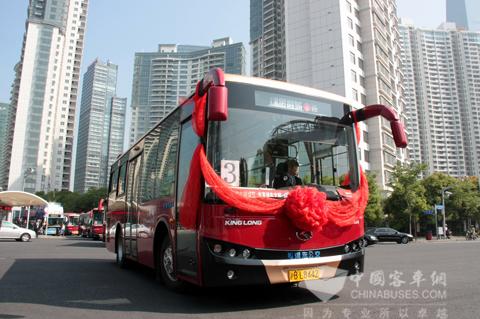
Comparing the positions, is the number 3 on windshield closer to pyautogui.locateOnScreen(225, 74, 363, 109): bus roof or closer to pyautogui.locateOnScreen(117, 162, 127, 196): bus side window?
pyautogui.locateOnScreen(225, 74, 363, 109): bus roof

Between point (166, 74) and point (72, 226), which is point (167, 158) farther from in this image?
point (166, 74)

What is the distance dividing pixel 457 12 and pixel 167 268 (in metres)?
167

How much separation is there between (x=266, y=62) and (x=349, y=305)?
9650cm

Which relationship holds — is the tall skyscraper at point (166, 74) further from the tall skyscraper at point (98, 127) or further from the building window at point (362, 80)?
the building window at point (362, 80)

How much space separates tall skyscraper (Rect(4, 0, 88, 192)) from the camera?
321 feet

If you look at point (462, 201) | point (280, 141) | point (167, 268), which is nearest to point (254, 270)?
point (280, 141)

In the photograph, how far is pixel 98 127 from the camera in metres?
133

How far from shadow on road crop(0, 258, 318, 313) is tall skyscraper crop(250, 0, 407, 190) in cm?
4530

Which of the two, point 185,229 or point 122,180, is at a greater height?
point 122,180

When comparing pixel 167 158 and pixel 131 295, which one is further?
pixel 167 158

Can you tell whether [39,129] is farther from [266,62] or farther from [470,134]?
[470,134]

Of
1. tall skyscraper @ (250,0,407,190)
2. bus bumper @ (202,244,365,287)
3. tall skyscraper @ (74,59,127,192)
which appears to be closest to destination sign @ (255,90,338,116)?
bus bumper @ (202,244,365,287)

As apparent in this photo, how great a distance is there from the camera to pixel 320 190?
554 centimetres

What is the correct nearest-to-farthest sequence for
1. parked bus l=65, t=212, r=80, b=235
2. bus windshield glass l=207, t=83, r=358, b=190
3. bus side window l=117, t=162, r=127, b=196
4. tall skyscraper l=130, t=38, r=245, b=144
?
bus windshield glass l=207, t=83, r=358, b=190 < bus side window l=117, t=162, r=127, b=196 < parked bus l=65, t=212, r=80, b=235 < tall skyscraper l=130, t=38, r=245, b=144
